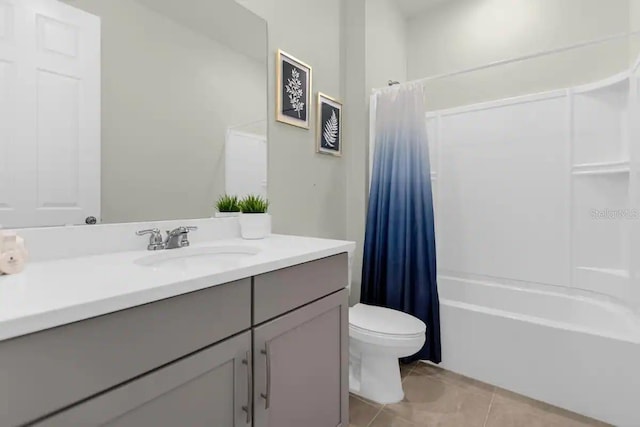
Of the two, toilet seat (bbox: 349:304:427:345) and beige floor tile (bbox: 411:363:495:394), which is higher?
toilet seat (bbox: 349:304:427:345)

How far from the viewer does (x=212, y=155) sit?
4.76 ft

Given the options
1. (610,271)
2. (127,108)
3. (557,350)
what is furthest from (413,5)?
(557,350)

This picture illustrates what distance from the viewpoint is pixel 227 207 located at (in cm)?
149

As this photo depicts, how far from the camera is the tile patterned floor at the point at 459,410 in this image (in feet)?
5.10

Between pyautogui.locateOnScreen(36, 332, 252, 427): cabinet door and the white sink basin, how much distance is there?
0.30 meters

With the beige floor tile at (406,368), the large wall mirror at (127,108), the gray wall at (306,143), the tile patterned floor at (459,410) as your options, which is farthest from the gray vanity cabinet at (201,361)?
the beige floor tile at (406,368)

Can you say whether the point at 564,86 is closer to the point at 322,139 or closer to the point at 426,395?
the point at 322,139

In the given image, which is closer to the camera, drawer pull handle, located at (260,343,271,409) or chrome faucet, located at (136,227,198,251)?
drawer pull handle, located at (260,343,271,409)

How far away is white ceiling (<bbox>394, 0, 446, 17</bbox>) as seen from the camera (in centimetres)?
279

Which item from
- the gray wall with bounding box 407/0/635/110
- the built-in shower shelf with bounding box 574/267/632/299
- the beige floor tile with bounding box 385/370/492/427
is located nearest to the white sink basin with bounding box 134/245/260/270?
the beige floor tile with bounding box 385/370/492/427

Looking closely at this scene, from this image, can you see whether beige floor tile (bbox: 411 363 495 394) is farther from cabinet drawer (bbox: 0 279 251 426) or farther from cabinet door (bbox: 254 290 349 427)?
cabinet drawer (bbox: 0 279 251 426)

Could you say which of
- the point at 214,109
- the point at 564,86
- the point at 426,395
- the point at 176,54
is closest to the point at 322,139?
the point at 214,109

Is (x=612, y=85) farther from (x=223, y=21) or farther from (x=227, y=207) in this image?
(x=227, y=207)

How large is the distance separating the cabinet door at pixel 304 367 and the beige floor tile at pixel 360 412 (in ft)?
1.00
